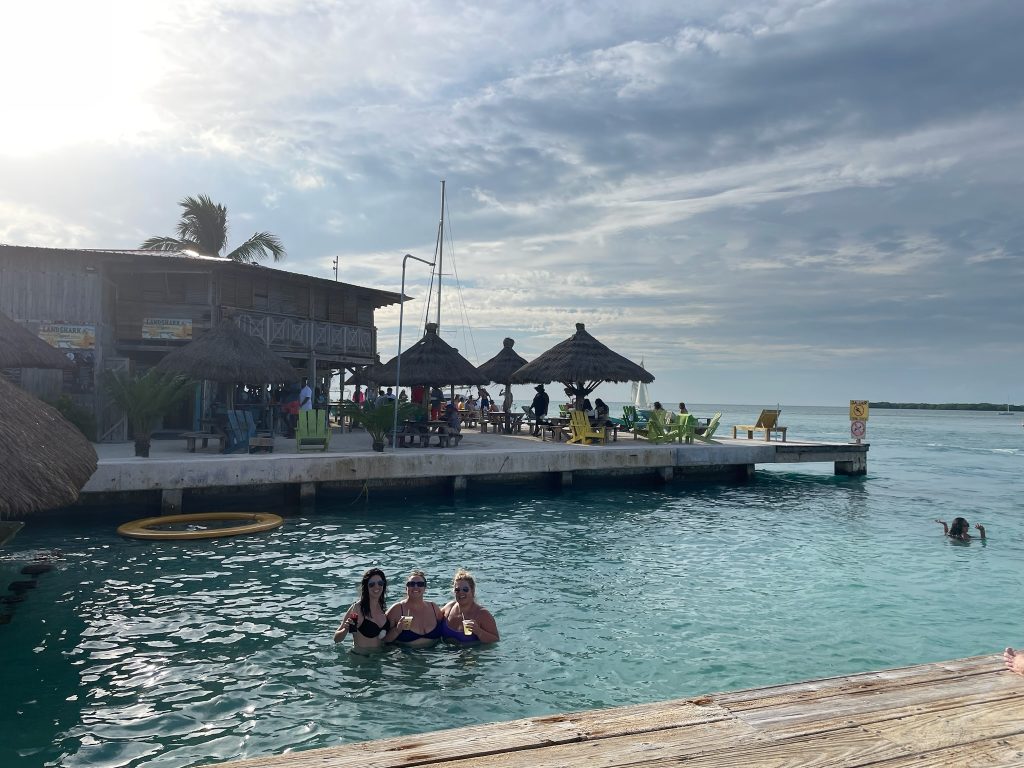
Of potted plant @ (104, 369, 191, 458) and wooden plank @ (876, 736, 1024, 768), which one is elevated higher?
potted plant @ (104, 369, 191, 458)

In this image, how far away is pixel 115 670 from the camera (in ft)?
21.5

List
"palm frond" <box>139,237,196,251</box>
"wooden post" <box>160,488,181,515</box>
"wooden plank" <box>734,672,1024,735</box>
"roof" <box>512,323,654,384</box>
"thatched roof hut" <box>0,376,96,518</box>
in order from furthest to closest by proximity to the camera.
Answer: "palm frond" <box>139,237,196,251</box>
"roof" <box>512,323,654,384</box>
"wooden post" <box>160,488,181,515</box>
"thatched roof hut" <box>0,376,96,518</box>
"wooden plank" <box>734,672,1024,735</box>

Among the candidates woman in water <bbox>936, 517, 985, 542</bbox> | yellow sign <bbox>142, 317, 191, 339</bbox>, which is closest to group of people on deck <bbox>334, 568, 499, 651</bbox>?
woman in water <bbox>936, 517, 985, 542</bbox>

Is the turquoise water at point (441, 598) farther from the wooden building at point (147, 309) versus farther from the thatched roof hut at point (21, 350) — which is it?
the wooden building at point (147, 309)

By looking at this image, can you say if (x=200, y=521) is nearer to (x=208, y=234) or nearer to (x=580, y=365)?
(x=580, y=365)

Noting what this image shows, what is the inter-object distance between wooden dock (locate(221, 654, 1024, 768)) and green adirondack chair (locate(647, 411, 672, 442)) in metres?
17.6

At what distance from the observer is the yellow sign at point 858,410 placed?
23.1 metres

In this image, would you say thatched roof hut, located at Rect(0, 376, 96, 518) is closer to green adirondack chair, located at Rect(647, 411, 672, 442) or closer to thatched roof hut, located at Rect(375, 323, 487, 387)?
thatched roof hut, located at Rect(375, 323, 487, 387)

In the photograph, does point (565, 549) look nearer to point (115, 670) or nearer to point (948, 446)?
point (115, 670)

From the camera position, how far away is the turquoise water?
579cm

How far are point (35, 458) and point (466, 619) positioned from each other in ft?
18.6

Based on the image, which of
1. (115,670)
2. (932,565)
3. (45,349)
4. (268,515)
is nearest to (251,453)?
(268,515)

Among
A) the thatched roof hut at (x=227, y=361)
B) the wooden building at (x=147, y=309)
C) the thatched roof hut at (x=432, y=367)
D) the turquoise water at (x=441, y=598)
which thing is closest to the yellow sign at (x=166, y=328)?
the wooden building at (x=147, y=309)

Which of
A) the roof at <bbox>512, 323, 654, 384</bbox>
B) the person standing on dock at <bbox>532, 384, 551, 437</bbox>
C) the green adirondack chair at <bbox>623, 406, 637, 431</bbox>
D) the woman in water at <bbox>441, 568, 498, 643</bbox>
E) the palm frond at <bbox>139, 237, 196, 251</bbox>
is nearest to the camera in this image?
the woman in water at <bbox>441, 568, 498, 643</bbox>
